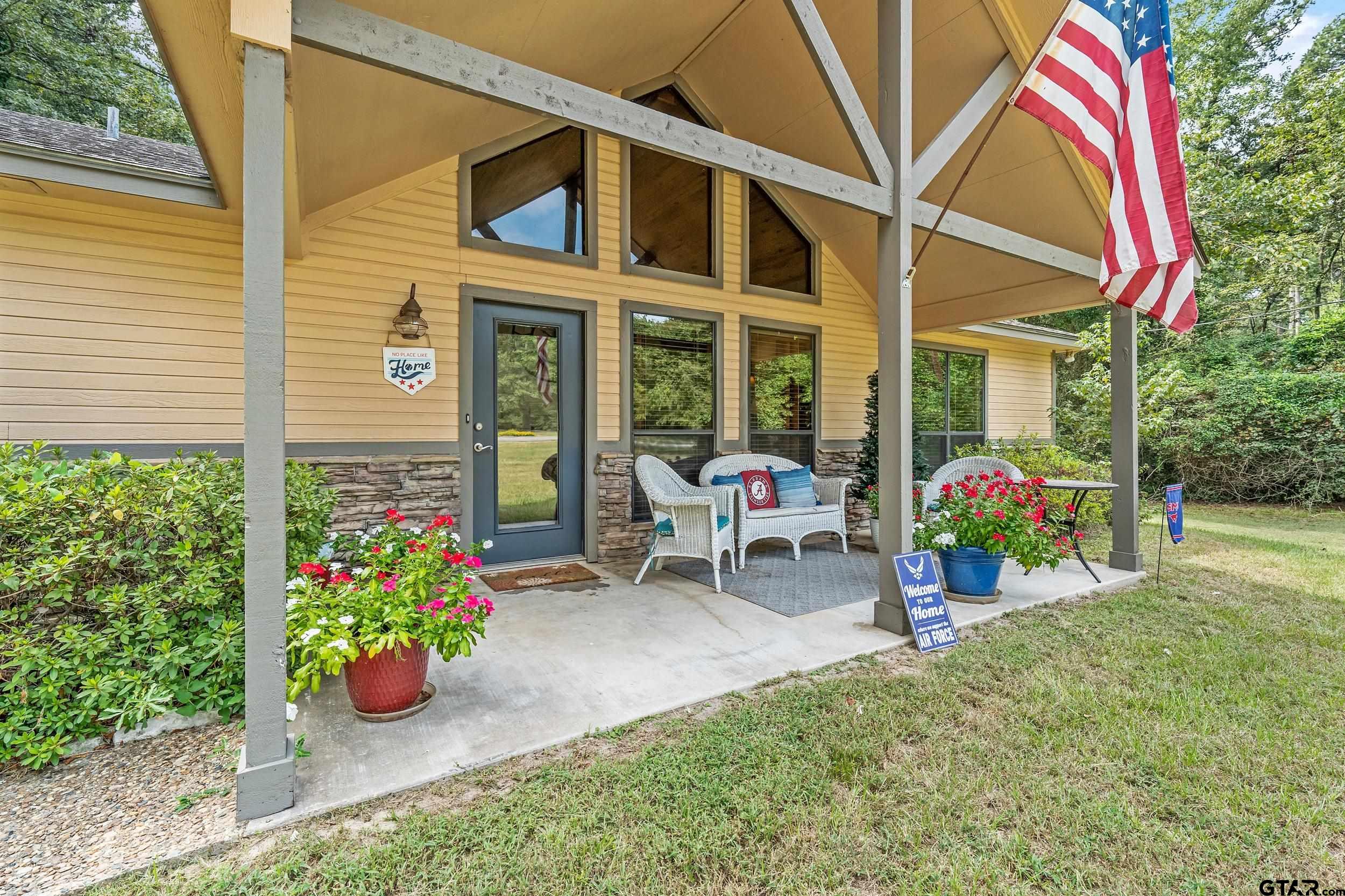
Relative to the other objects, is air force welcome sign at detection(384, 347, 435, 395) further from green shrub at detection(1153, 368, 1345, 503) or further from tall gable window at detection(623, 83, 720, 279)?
Result: green shrub at detection(1153, 368, 1345, 503)

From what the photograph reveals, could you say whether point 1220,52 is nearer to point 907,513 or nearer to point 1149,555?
point 1149,555

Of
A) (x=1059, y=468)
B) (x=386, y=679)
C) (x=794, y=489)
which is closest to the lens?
(x=386, y=679)

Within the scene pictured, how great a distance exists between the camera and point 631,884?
1512mm

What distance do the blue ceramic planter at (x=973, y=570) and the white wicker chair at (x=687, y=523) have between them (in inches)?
61.2

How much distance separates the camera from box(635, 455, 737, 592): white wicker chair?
4188mm

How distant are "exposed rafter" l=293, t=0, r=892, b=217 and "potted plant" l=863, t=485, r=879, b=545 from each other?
134 inches

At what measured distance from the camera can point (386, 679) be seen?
2.28 m

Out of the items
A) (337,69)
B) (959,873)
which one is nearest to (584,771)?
(959,873)

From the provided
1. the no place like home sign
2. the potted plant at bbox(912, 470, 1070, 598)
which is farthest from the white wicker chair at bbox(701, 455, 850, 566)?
the no place like home sign

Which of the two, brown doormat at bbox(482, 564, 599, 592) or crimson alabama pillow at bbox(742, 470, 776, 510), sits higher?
crimson alabama pillow at bbox(742, 470, 776, 510)

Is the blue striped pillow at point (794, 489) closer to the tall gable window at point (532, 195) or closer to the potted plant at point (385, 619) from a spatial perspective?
the tall gable window at point (532, 195)

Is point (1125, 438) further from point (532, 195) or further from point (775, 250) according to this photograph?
point (532, 195)

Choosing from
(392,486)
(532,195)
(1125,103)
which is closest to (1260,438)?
(1125,103)

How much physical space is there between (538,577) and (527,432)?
1.19 m
